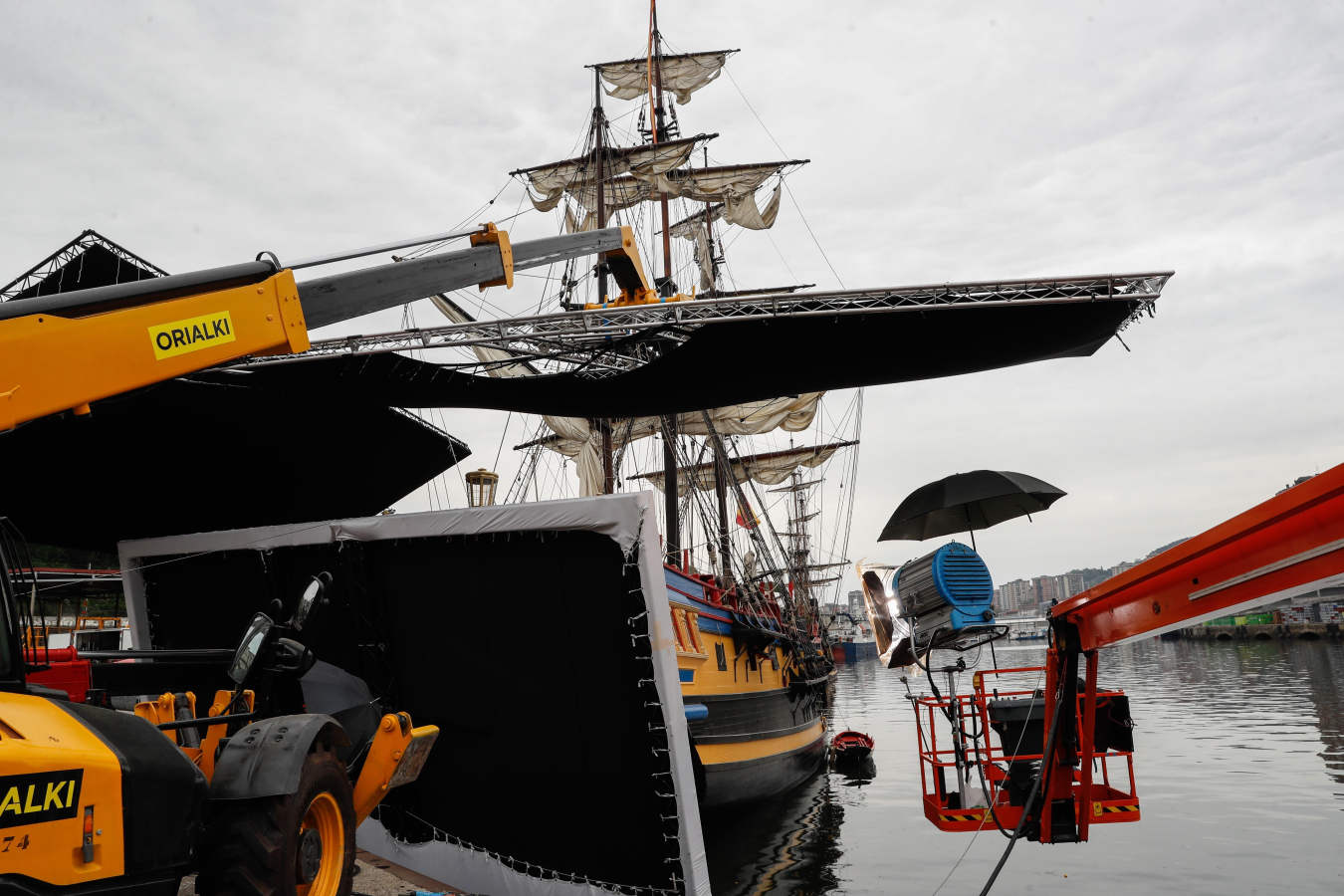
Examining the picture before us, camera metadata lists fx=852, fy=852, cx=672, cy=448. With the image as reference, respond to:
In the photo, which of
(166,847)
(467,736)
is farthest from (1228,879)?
(166,847)

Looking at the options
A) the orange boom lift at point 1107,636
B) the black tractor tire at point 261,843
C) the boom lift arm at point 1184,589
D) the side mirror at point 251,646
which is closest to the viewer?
the boom lift arm at point 1184,589

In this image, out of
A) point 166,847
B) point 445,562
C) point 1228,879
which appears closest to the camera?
point 166,847

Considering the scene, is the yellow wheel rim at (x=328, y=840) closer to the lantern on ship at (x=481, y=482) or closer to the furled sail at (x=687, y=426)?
the lantern on ship at (x=481, y=482)

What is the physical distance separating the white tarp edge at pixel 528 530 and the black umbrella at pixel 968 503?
4.52 meters

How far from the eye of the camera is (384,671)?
23.1 ft

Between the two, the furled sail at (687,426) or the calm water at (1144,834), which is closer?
the calm water at (1144,834)

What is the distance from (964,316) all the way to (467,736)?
6.89 metres

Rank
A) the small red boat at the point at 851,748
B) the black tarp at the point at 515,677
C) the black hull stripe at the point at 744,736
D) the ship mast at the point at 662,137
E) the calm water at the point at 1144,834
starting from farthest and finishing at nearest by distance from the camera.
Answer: the ship mast at the point at 662,137 < the small red boat at the point at 851,748 < the black hull stripe at the point at 744,736 < the calm water at the point at 1144,834 < the black tarp at the point at 515,677

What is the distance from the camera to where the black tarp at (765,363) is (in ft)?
32.2

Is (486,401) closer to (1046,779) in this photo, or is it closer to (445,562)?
(445,562)

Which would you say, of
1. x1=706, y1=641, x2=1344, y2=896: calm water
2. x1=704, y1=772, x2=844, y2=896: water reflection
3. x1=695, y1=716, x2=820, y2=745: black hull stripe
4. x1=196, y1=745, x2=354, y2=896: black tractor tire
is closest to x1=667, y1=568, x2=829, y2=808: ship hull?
x1=695, y1=716, x2=820, y2=745: black hull stripe

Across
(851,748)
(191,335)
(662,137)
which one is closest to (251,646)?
(191,335)

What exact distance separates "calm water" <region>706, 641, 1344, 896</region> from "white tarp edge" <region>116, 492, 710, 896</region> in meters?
5.55

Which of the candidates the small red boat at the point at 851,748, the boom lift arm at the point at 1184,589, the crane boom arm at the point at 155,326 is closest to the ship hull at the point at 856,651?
the small red boat at the point at 851,748
